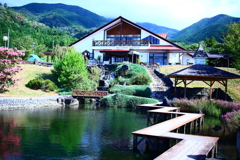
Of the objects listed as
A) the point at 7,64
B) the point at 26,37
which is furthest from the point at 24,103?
the point at 26,37

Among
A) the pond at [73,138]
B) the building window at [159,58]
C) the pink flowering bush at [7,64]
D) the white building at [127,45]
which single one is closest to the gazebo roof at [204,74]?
the pond at [73,138]

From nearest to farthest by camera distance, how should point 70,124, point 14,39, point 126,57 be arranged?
point 70,124, point 126,57, point 14,39

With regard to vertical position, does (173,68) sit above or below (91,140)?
above

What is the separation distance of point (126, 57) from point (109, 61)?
3.38m

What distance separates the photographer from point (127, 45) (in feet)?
144

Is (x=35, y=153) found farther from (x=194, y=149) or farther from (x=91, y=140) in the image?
(x=194, y=149)

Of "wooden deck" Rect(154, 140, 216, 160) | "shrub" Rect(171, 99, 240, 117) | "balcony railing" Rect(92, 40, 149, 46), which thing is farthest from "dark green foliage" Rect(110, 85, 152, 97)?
"wooden deck" Rect(154, 140, 216, 160)

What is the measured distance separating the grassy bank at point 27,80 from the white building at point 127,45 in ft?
34.1

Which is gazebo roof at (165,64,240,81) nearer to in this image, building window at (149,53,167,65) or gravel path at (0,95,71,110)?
gravel path at (0,95,71,110)

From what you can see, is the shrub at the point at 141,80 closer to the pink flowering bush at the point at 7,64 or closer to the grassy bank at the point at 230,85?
the grassy bank at the point at 230,85

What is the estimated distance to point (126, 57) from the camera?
142 feet

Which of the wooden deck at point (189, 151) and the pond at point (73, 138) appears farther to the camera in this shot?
the pond at point (73, 138)

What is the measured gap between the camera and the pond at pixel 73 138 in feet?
31.4

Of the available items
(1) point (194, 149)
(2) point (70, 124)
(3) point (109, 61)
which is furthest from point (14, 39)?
(1) point (194, 149)
